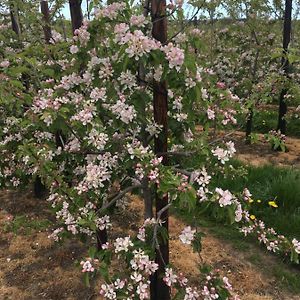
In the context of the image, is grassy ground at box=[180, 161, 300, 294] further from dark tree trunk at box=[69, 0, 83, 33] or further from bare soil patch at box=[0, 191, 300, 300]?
dark tree trunk at box=[69, 0, 83, 33]

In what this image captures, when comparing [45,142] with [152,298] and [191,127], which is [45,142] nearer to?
[191,127]

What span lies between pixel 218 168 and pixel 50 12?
4.77 m

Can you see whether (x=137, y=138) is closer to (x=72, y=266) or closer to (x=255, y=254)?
(x=72, y=266)

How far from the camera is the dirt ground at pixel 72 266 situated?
4.43 m

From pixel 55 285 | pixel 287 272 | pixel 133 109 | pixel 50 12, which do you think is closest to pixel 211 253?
pixel 287 272

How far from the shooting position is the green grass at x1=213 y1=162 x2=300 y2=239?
5289 millimetres

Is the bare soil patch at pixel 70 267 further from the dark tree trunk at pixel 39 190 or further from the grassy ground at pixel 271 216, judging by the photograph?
the dark tree trunk at pixel 39 190

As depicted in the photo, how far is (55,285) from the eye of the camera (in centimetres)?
461

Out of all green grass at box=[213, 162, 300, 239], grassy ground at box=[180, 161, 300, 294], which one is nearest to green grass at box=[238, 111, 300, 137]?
green grass at box=[213, 162, 300, 239]

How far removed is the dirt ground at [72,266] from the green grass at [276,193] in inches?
21.1

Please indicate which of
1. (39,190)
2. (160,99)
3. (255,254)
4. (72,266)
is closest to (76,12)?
(160,99)

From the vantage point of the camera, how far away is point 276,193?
19.4 ft

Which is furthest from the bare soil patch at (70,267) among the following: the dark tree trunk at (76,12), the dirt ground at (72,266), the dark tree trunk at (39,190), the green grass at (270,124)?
the green grass at (270,124)

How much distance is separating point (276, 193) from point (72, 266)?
11.0 ft
